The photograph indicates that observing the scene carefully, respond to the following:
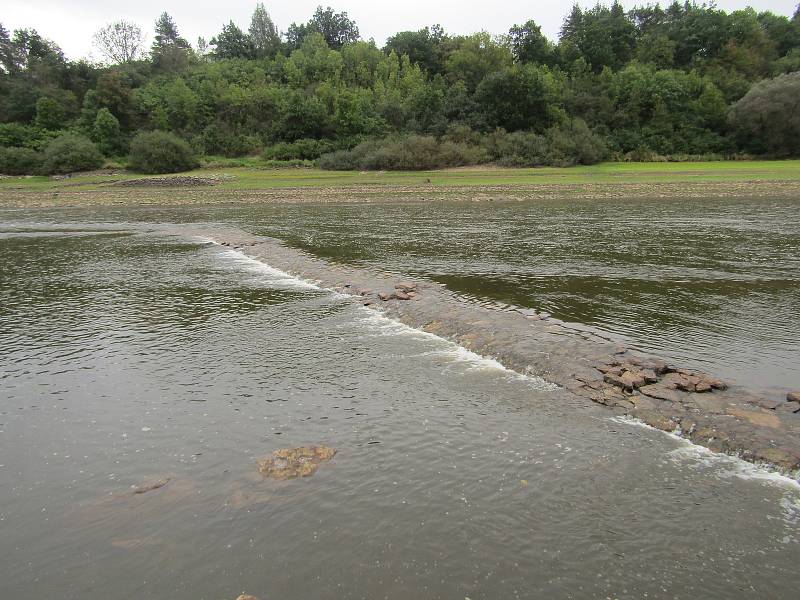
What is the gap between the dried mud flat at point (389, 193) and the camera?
47.5 metres

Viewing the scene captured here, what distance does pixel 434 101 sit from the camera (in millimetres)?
→ 94000

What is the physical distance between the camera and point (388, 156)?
72312mm

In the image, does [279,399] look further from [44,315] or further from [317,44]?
[317,44]

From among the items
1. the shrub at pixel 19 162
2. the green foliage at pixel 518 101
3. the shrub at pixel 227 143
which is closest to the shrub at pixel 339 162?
the shrub at pixel 227 143

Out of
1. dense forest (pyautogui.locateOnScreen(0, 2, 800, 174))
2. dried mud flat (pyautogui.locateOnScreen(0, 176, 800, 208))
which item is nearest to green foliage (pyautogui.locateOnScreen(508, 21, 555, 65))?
dense forest (pyautogui.locateOnScreen(0, 2, 800, 174))

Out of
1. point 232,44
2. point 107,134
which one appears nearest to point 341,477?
point 107,134

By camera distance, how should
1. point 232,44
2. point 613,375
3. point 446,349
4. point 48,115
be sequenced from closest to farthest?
point 613,375 < point 446,349 < point 48,115 < point 232,44

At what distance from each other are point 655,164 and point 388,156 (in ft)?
117

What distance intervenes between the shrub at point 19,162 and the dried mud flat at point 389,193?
668 inches

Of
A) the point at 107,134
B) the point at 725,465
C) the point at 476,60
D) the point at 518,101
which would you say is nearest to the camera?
the point at 725,465

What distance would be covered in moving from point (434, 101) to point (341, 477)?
94463 mm

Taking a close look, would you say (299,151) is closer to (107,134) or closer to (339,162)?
(339,162)

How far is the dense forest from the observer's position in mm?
75625

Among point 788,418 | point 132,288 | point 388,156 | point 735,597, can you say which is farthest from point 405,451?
point 388,156
